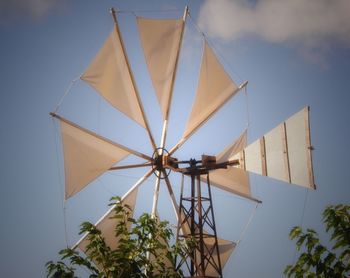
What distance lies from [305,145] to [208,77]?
15.5 feet

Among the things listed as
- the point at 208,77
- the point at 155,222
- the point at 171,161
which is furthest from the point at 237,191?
the point at 155,222

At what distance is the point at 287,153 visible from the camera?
7.99 m

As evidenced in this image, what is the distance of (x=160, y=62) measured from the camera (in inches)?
443

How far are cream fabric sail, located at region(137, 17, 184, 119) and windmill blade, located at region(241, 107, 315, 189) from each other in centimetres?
371

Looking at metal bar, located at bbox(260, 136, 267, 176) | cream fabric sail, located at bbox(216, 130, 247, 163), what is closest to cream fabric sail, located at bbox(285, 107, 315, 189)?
metal bar, located at bbox(260, 136, 267, 176)

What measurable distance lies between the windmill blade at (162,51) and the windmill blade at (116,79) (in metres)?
0.75

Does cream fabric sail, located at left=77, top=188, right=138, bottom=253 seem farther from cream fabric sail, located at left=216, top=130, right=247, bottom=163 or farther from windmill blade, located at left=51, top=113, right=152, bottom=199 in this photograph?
cream fabric sail, located at left=216, top=130, right=247, bottom=163

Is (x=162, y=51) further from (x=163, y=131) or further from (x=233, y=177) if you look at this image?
(x=233, y=177)

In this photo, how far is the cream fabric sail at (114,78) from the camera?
34.4 ft

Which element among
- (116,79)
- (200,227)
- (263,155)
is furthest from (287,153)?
(116,79)

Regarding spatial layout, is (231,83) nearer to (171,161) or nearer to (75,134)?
(171,161)

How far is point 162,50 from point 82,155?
4.03 m

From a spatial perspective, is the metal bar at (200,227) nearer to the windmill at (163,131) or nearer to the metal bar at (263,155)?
the windmill at (163,131)

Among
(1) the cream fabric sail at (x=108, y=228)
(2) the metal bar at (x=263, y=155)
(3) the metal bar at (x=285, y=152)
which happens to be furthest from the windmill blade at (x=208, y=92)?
(3) the metal bar at (x=285, y=152)
